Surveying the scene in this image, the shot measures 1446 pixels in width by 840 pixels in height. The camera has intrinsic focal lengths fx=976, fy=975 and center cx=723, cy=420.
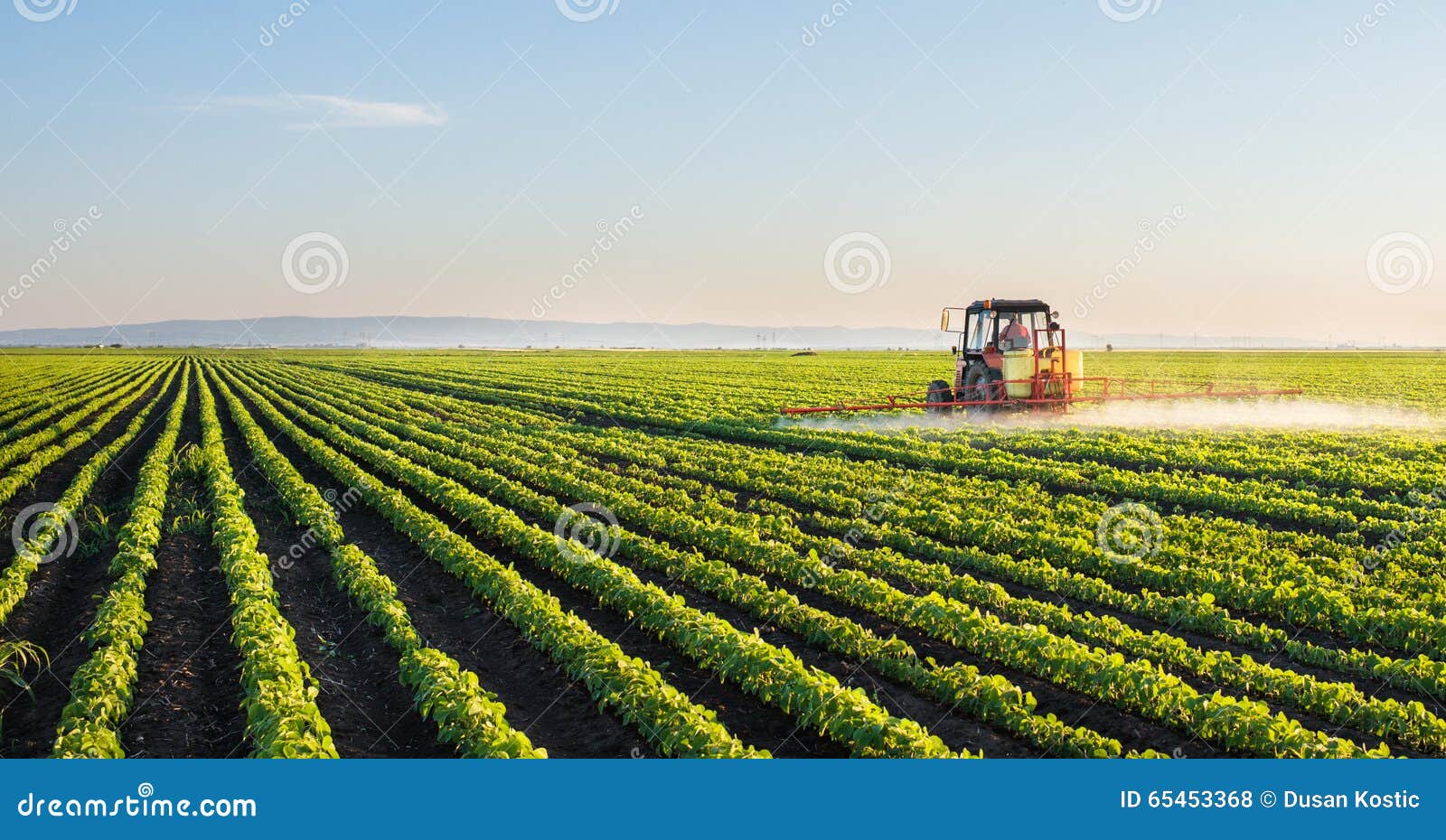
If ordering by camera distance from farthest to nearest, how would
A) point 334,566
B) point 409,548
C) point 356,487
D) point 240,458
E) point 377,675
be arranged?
point 240,458
point 356,487
point 409,548
point 334,566
point 377,675

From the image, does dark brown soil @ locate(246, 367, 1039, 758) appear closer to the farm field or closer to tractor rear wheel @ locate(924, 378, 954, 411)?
the farm field

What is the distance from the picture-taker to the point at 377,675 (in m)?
8.19

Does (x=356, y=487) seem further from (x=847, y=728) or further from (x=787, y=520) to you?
(x=847, y=728)

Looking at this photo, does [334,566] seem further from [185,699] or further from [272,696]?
[272,696]

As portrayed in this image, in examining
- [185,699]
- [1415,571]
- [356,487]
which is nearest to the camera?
[185,699]

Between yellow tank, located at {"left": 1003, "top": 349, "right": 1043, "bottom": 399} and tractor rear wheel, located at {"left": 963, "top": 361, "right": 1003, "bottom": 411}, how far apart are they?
0.73 ft

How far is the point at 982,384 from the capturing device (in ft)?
78.7

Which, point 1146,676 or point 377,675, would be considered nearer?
point 1146,676

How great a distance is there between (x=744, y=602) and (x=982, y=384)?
15985 mm

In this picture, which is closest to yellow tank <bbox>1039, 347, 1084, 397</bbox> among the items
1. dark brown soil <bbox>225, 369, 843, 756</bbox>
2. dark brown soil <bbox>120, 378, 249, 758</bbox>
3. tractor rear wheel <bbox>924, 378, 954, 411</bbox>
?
tractor rear wheel <bbox>924, 378, 954, 411</bbox>

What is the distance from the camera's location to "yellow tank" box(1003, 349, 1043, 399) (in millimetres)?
23406

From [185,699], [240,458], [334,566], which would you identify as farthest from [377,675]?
[240,458]

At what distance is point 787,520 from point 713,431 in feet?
41.1

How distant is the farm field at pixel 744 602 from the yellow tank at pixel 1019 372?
122 inches
